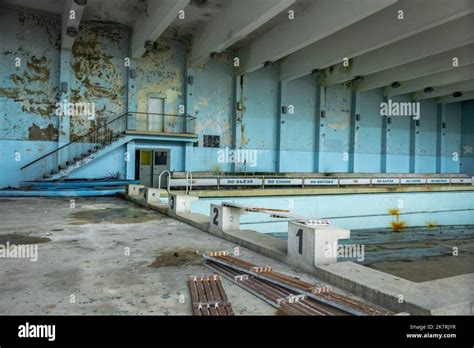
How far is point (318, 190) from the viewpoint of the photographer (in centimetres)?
1195

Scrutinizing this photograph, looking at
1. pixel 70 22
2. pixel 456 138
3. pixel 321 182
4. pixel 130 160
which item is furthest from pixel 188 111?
pixel 456 138

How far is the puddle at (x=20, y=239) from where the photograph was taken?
4789 mm

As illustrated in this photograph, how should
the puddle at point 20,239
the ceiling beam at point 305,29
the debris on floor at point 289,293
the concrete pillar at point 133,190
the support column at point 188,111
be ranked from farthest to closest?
the support column at point 188,111 → the concrete pillar at point 133,190 → the ceiling beam at point 305,29 → the puddle at point 20,239 → the debris on floor at point 289,293

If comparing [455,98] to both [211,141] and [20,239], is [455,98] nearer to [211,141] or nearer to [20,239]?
[211,141]

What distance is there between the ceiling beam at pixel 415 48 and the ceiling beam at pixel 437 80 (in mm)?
2328

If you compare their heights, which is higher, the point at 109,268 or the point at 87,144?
the point at 87,144

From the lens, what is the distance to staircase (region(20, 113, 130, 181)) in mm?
12836

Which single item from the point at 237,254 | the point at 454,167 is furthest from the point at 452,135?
the point at 237,254

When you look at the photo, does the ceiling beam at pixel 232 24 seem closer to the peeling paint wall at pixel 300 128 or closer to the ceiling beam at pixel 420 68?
the peeling paint wall at pixel 300 128

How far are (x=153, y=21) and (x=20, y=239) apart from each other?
8.97m

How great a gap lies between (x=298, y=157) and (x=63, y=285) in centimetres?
1555

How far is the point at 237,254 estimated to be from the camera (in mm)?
4289

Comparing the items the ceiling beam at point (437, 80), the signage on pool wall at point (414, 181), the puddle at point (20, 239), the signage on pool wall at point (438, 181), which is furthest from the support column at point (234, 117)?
the puddle at point (20, 239)
